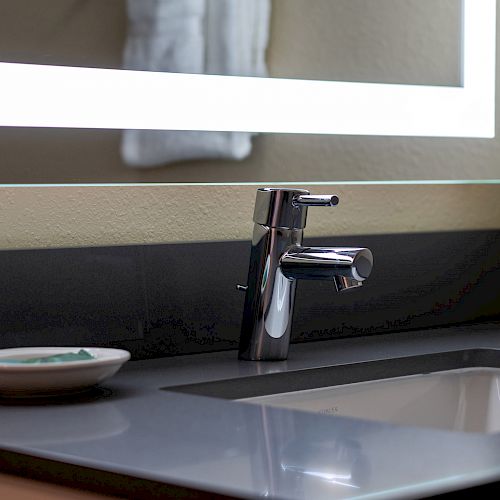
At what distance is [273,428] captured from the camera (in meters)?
0.77

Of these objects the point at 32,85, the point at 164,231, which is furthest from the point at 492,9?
the point at 32,85

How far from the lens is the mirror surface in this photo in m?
1.06

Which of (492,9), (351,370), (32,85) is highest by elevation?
(492,9)

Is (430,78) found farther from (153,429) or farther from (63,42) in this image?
(153,429)

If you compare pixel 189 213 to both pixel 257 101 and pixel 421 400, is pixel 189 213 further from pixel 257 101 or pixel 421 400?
→ pixel 421 400

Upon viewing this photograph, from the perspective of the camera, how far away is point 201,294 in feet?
3.85

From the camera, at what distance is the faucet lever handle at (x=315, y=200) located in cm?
103

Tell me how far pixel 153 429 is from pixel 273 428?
3.3 inches

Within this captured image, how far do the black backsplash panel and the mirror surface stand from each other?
3.2 inches

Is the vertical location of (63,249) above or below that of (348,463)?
above

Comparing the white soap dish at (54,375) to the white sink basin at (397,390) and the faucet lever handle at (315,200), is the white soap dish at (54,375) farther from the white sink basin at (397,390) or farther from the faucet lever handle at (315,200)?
the faucet lever handle at (315,200)

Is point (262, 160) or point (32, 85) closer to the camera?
point (32, 85)

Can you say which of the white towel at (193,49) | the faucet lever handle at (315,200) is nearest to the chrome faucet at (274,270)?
the faucet lever handle at (315,200)

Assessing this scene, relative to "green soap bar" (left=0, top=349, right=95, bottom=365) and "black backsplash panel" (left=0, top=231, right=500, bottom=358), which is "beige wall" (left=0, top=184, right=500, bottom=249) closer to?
"black backsplash panel" (left=0, top=231, right=500, bottom=358)
